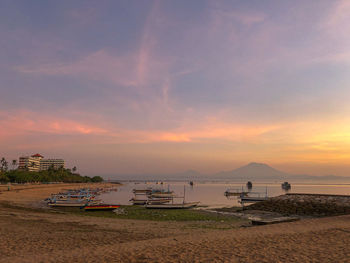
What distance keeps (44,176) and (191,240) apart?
13123 cm

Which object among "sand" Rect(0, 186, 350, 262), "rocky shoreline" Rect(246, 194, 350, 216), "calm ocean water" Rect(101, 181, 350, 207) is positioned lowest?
"calm ocean water" Rect(101, 181, 350, 207)

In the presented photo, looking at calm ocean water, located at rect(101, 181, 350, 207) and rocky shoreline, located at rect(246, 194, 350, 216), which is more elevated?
rocky shoreline, located at rect(246, 194, 350, 216)

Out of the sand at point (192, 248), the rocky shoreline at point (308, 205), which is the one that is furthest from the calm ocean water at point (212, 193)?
the sand at point (192, 248)

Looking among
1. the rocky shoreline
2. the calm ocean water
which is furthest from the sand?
the calm ocean water

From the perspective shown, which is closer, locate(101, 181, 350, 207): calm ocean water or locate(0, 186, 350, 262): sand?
locate(0, 186, 350, 262): sand

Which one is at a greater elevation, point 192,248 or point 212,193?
point 192,248

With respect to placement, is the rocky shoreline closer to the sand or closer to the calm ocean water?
the calm ocean water

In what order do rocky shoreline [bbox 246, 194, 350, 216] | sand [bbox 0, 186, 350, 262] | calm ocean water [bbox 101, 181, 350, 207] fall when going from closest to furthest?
sand [bbox 0, 186, 350, 262]
rocky shoreline [bbox 246, 194, 350, 216]
calm ocean water [bbox 101, 181, 350, 207]

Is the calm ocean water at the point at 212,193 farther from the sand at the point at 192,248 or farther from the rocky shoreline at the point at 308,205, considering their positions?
the sand at the point at 192,248

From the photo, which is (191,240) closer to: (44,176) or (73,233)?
(73,233)

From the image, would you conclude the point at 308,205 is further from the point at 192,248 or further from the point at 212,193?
the point at 212,193

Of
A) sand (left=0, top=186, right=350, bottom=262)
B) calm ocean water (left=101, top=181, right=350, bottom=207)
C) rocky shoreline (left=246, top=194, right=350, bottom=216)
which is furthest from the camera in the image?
calm ocean water (left=101, top=181, right=350, bottom=207)

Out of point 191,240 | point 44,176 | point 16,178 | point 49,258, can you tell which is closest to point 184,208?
point 191,240

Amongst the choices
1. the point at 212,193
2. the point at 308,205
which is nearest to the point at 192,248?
the point at 308,205
